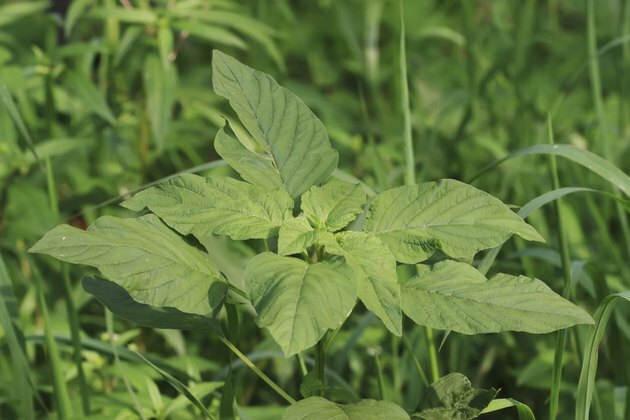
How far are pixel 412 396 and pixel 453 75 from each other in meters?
1.43

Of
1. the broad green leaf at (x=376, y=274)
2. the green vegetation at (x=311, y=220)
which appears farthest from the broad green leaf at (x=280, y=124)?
the broad green leaf at (x=376, y=274)

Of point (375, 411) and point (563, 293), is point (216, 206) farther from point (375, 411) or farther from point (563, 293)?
point (563, 293)

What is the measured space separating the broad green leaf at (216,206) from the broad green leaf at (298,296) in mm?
62

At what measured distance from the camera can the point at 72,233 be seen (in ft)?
3.26

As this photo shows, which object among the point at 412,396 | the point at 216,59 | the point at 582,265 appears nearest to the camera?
the point at 216,59

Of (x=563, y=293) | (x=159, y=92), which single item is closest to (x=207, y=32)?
(x=159, y=92)

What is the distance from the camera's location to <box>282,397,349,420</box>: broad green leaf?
3.20 ft

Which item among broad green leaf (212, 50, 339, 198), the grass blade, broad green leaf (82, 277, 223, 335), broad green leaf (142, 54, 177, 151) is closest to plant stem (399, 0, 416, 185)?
broad green leaf (212, 50, 339, 198)

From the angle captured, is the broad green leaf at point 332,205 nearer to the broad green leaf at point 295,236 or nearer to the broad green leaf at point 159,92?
the broad green leaf at point 295,236

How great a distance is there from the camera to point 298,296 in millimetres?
932

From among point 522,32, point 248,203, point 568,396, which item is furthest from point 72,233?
point 522,32

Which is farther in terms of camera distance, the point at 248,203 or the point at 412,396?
the point at 412,396

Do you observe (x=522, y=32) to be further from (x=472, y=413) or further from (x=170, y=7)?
(x=472, y=413)

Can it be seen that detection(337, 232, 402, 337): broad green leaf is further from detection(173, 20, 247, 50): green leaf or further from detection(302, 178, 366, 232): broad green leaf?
detection(173, 20, 247, 50): green leaf
